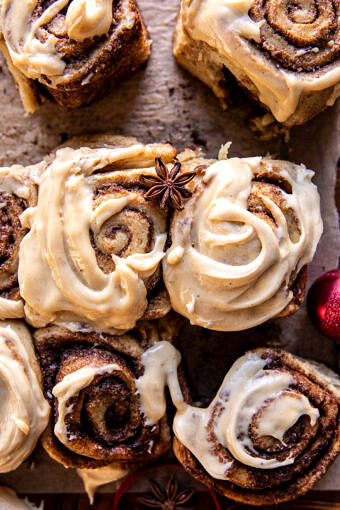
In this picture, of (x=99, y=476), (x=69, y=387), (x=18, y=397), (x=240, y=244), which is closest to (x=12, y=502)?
(x=99, y=476)

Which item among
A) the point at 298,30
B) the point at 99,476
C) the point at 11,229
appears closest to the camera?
the point at 298,30

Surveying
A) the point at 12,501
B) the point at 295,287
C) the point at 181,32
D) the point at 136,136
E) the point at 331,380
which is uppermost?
the point at 181,32

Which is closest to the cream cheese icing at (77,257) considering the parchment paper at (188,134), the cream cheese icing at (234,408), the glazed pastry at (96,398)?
the glazed pastry at (96,398)

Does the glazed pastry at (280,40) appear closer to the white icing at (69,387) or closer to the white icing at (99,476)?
the white icing at (69,387)

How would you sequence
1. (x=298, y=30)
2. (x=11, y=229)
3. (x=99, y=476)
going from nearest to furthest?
(x=298, y=30) → (x=11, y=229) → (x=99, y=476)

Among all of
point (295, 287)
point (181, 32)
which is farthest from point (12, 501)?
point (181, 32)

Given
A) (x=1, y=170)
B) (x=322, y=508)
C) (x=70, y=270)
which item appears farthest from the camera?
(x=322, y=508)

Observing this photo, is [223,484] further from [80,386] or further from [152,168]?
[152,168]

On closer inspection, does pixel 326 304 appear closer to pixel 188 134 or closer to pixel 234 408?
pixel 234 408
